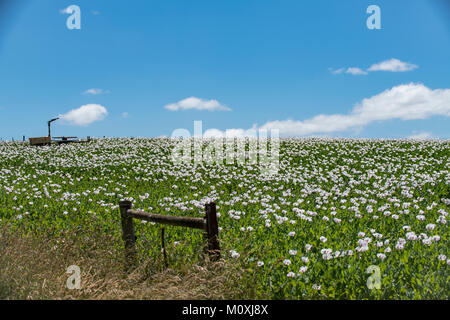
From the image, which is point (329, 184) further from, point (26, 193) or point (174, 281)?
point (26, 193)

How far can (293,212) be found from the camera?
9820 millimetres

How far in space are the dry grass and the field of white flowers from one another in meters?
0.43

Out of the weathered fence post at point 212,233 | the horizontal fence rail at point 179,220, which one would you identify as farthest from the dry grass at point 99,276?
the horizontal fence rail at point 179,220

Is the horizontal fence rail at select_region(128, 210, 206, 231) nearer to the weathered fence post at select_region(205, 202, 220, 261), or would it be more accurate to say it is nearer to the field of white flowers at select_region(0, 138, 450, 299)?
the weathered fence post at select_region(205, 202, 220, 261)

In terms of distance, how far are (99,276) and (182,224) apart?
1.63 metres

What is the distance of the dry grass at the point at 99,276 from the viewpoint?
16.5ft

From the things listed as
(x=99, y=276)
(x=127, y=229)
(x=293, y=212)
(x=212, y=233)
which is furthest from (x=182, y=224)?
(x=293, y=212)

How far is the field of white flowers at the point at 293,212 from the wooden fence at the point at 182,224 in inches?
11.7

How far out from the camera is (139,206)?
36.9 feet

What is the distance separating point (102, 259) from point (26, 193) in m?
8.88

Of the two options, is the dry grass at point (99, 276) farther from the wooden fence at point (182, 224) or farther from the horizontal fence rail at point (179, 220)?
the horizontal fence rail at point (179, 220)

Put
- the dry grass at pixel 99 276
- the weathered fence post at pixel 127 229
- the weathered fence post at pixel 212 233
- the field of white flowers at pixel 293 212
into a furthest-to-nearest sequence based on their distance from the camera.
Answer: the weathered fence post at pixel 127 229 → the weathered fence post at pixel 212 233 → the field of white flowers at pixel 293 212 → the dry grass at pixel 99 276
